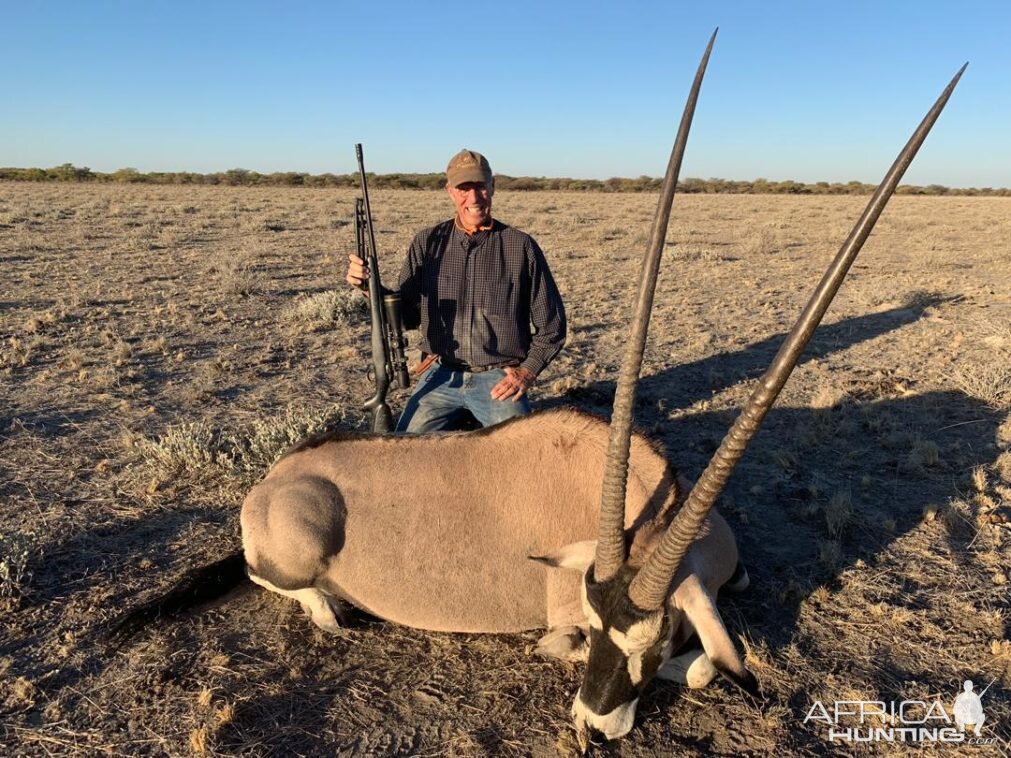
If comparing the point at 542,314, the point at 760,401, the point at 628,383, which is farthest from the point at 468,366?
the point at 760,401

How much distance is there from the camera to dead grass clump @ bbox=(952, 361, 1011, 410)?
22.0 feet

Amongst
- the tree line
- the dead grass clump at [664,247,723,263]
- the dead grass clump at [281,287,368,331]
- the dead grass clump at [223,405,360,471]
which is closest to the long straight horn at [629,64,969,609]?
the dead grass clump at [223,405,360,471]

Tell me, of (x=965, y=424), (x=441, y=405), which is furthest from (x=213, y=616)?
(x=965, y=424)

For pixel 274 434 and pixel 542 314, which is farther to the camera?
pixel 274 434

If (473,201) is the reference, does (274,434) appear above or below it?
below

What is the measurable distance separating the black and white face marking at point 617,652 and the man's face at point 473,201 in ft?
9.93

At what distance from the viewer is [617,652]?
8.83 ft

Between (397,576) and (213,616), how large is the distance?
1.19 meters

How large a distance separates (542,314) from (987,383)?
4.86 m

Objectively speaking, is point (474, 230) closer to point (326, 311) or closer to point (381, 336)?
point (381, 336)

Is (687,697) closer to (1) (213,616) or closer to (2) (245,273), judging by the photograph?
(1) (213,616)

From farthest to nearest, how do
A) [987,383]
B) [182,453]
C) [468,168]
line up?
[987,383]
[182,453]
[468,168]

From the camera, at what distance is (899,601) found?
13.0 feet

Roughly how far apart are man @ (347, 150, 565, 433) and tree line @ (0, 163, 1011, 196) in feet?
179
